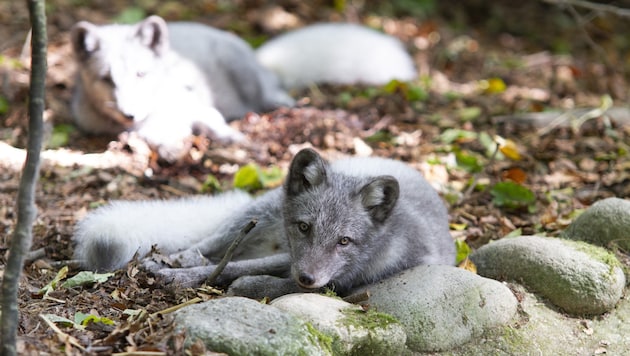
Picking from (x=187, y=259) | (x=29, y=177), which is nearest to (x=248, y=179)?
(x=187, y=259)

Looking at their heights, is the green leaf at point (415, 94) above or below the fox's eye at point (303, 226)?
below

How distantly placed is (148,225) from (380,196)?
155 cm

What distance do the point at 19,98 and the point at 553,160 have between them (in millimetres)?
5462

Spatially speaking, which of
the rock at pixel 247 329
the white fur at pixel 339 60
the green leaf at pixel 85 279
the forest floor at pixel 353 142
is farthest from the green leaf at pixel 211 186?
the white fur at pixel 339 60

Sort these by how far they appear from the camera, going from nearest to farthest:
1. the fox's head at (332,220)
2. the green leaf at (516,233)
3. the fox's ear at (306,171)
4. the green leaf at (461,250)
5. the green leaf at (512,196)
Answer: the fox's head at (332,220) < the fox's ear at (306,171) < the green leaf at (461,250) < the green leaf at (516,233) < the green leaf at (512,196)

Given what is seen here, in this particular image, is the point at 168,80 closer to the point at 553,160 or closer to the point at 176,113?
the point at 176,113

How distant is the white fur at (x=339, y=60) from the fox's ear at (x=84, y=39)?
2463 mm

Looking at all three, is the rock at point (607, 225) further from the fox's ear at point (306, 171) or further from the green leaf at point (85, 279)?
the green leaf at point (85, 279)

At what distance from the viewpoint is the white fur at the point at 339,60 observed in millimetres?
8703

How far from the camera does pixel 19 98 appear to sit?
25.1 ft

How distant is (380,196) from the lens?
4.39 metres

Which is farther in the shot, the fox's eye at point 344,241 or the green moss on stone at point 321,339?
the fox's eye at point 344,241

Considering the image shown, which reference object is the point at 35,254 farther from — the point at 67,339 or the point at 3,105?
the point at 3,105

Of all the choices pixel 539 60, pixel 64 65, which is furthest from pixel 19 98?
pixel 539 60
